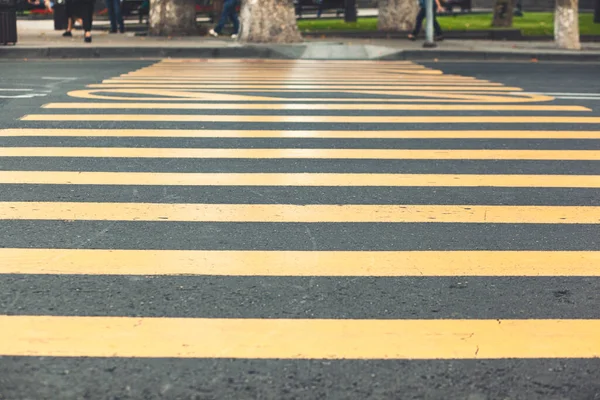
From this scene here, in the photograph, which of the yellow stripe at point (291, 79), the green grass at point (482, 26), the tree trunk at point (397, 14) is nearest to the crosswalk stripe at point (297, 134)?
the yellow stripe at point (291, 79)

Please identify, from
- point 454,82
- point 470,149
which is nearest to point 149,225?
point 470,149

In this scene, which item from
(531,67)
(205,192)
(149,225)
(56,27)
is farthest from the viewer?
(56,27)

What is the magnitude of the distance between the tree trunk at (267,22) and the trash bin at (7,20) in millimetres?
4356

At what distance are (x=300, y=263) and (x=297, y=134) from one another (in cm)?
409

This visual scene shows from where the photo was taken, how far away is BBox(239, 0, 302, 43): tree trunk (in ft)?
67.4

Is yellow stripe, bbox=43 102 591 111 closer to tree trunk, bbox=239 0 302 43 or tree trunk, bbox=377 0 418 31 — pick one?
tree trunk, bbox=239 0 302 43

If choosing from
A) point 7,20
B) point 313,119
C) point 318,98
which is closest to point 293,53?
point 7,20

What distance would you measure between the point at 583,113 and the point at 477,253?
5.91 m

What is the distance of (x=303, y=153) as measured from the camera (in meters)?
8.15

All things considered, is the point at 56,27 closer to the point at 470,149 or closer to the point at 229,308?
the point at 470,149

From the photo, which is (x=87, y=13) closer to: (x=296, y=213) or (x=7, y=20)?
(x=7, y=20)

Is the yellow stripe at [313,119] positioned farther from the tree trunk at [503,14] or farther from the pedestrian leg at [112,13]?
the tree trunk at [503,14]

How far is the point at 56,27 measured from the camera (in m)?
26.5

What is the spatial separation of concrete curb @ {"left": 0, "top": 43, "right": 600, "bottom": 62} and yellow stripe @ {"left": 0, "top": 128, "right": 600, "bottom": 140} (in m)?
9.67
